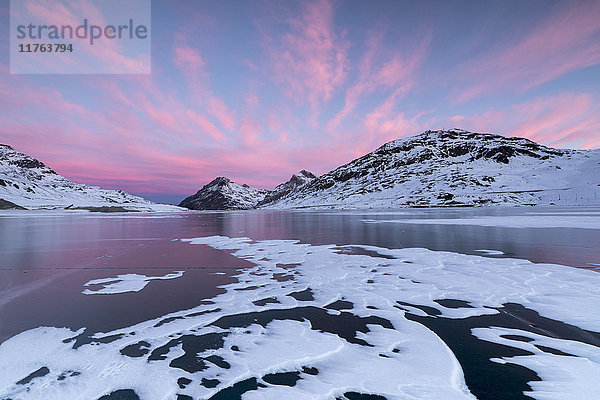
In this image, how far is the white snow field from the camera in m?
3.01

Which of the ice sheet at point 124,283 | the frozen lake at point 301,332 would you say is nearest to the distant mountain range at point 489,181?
the frozen lake at point 301,332

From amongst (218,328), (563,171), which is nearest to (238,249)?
(218,328)

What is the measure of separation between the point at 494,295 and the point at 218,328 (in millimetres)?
5758

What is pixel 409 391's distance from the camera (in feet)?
9.67

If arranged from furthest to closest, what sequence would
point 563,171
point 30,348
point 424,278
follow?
point 563,171 < point 424,278 < point 30,348

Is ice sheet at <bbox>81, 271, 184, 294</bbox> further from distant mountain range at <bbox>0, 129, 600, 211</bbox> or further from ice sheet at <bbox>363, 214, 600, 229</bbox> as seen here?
distant mountain range at <bbox>0, 129, 600, 211</bbox>

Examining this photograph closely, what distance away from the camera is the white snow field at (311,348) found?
3.01 metres

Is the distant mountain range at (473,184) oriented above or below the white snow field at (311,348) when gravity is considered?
above

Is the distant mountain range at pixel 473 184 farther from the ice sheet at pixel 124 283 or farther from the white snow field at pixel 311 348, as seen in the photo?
the ice sheet at pixel 124 283

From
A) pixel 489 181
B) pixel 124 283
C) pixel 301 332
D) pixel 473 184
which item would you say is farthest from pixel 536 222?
pixel 489 181

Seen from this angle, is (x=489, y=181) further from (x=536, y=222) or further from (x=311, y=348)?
(x=311, y=348)

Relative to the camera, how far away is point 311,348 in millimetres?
3855

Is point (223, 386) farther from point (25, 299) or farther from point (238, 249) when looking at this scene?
point (238, 249)

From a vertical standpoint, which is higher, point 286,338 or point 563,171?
point 563,171
